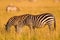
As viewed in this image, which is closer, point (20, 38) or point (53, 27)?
point (20, 38)

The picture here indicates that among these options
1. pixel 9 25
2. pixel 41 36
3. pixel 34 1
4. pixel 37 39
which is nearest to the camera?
pixel 37 39

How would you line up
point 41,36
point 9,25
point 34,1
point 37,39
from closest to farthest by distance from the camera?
1. point 37,39
2. point 41,36
3. point 9,25
4. point 34,1

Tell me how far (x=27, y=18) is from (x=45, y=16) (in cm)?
69

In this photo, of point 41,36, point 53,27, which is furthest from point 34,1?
point 41,36

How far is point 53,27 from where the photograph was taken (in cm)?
1080

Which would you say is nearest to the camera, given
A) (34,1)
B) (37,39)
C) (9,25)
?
(37,39)

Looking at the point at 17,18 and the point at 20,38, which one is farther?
the point at 17,18

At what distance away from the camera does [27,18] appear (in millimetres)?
10508

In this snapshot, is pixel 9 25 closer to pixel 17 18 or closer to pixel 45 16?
pixel 17 18

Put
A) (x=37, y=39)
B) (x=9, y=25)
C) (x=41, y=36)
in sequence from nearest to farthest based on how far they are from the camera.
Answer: (x=37, y=39)
(x=41, y=36)
(x=9, y=25)

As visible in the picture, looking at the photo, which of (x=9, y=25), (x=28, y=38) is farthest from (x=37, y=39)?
(x=9, y=25)

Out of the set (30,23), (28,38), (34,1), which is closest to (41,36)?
(28,38)

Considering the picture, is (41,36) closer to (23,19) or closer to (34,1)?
(23,19)

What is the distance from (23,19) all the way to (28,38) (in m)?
3.90
